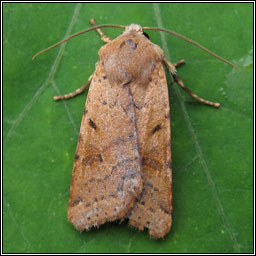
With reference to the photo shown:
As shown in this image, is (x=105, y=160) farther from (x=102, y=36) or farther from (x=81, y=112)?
(x=102, y=36)

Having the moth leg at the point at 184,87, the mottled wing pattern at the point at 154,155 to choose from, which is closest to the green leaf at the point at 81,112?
the moth leg at the point at 184,87

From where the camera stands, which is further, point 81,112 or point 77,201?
point 81,112

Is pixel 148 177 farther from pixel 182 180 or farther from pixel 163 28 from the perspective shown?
pixel 163 28

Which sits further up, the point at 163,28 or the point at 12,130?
the point at 163,28

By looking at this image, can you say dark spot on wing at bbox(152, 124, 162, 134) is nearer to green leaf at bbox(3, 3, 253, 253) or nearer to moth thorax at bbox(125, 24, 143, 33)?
green leaf at bbox(3, 3, 253, 253)

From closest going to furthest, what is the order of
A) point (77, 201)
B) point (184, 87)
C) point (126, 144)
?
point (126, 144) < point (77, 201) < point (184, 87)

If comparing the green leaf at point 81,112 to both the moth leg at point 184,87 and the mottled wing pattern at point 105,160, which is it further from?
the mottled wing pattern at point 105,160

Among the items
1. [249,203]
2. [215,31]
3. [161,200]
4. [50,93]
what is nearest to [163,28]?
[215,31]

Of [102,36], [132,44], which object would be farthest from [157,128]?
[102,36]
